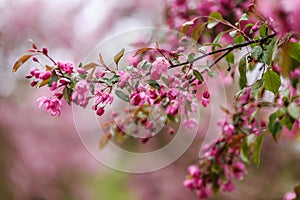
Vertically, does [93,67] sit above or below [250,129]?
below

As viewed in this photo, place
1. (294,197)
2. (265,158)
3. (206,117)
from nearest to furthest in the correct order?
(294,197)
(206,117)
(265,158)

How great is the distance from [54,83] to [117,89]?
111 mm

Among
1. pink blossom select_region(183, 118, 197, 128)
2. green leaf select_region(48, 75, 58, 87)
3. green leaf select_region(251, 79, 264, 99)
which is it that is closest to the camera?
green leaf select_region(48, 75, 58, 87)

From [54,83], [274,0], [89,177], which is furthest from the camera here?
[89,177]

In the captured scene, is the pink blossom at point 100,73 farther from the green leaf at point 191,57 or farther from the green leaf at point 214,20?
the green leaf at point 214,20

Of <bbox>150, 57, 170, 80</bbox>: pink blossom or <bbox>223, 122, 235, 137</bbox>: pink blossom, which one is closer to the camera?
<bbox>150, 57, 170, 80</bbox>: pink blossom

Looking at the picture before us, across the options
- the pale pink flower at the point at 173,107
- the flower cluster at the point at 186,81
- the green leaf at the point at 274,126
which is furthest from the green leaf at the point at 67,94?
the green leaf at the point at 274,126

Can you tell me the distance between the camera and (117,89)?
29.0 inches

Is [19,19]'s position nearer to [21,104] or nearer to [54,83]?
[21,104]

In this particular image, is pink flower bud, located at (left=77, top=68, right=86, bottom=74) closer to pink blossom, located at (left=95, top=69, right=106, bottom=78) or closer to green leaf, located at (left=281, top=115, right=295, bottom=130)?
pink blossom, located at (left=95, top=69, right=106, bottom=78)

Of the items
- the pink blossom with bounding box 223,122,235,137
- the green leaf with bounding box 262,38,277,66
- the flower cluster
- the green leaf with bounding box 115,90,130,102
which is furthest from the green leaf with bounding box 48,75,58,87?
the pink blossom with bounding box 223,122,235,137

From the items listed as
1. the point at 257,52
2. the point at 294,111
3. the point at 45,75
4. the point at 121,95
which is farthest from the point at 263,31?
the point at 45,75

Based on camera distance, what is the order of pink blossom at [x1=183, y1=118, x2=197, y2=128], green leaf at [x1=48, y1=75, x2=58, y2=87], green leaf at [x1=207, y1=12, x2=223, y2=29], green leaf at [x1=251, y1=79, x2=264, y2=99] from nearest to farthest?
green leaf at [x1=48, y1=75, x2=58, y2=87] → green leaf at [x1=251, y1=79, x2=264, y2=99] → green leaf at [x1=207, y1=12, x2=223, y2=29] → pink blossom at [x1=183, y1=118, x2=197, y2=128]

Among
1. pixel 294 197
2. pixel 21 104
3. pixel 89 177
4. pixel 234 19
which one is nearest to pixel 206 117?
pixel 234 19
